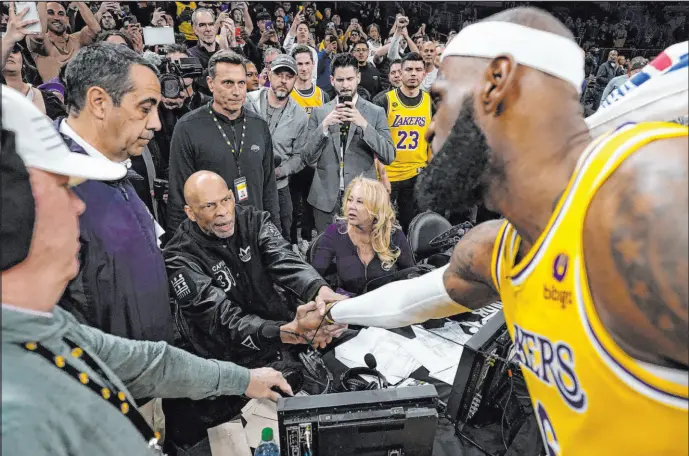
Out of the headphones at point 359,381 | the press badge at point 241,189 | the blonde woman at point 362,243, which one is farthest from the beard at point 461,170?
the press badge at point 241,189

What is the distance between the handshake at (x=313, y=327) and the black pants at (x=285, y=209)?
1975mm

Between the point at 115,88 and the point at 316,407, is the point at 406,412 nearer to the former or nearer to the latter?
the point at 316,407

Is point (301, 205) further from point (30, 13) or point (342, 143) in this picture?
point (30, 13)

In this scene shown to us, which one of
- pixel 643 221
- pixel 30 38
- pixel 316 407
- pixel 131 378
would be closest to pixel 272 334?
pixel 316 407

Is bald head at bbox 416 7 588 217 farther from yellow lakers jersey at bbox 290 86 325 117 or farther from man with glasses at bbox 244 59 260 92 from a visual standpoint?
man with glasses at bbox 244 59 260 92

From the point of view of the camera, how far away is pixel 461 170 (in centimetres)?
109

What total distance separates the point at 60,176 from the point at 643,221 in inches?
37.5

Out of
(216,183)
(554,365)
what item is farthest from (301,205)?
(554,365)

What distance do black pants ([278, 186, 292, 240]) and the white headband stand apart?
3.11 m

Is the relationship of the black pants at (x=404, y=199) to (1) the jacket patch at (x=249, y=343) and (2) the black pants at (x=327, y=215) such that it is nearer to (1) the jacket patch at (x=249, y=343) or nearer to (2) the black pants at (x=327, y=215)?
(2) the black pants at (x=327, y=215)

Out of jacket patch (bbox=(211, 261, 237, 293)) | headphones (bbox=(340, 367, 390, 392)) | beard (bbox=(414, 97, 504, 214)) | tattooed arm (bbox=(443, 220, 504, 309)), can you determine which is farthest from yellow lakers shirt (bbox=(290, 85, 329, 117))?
beard (bbox=(414, 97, 504, 214))

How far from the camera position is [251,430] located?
68.4 inches

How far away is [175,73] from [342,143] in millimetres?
1536

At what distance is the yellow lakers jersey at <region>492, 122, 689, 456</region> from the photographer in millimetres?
839
